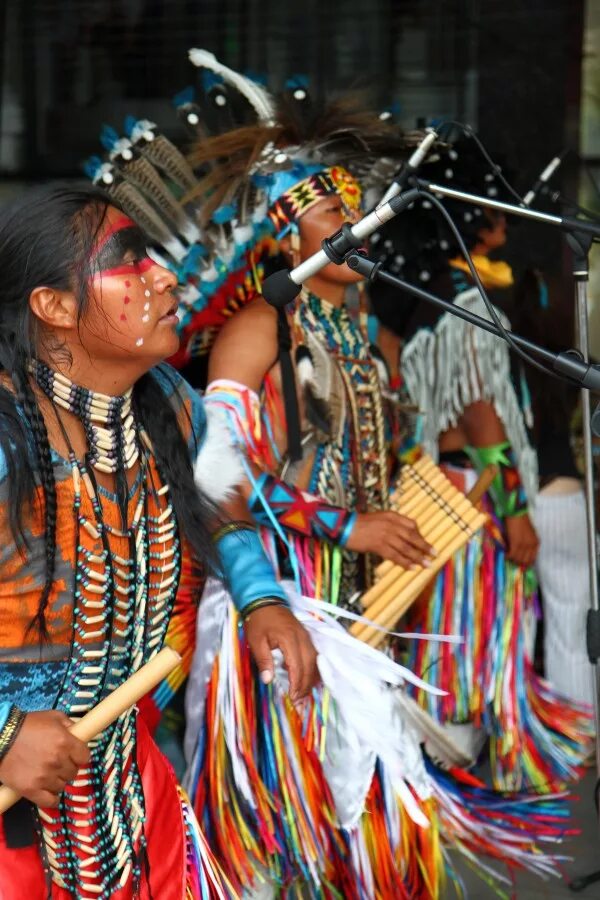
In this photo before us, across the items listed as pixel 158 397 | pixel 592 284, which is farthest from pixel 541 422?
pixel 158 397

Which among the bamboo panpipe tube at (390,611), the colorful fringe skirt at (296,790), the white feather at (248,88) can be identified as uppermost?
the white feather at (248,88)

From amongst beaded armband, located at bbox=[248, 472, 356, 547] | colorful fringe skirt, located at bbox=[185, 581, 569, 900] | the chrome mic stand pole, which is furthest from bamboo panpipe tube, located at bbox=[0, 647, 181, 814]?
beaded armband, located at bbox=[248, 472, 356, 547]

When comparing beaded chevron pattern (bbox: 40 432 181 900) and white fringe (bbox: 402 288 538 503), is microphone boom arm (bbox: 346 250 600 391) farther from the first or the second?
white fringe (bbox: 402 288 538 503)

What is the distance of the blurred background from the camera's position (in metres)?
3.82

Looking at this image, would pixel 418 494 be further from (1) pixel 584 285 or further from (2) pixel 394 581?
(1) pixel 584 285

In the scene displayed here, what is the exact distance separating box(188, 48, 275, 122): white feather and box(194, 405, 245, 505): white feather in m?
1.02

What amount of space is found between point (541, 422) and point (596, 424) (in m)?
2.26

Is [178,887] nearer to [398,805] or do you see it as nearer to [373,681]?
[373,681]

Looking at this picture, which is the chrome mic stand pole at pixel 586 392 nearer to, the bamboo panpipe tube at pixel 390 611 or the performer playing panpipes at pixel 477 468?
the bamboo panpipe tube at pixel 390 611

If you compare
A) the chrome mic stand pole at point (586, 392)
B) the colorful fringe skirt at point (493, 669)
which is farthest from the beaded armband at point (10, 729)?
the colorful fringe skirt at point (493, 669)

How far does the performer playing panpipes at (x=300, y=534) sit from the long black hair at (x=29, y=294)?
2.04ft

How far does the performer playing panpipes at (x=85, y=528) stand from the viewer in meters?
1.76

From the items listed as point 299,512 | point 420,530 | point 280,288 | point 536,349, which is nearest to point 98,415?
point 280,288

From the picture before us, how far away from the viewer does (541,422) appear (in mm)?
3996
